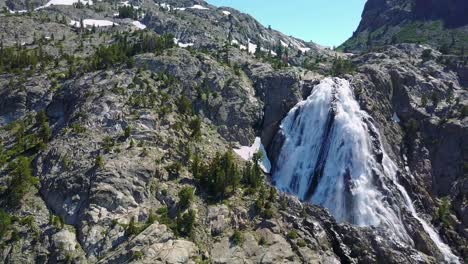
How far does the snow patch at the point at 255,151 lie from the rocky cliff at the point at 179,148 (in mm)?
1522

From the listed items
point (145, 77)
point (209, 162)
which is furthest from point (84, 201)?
point (145, 77)

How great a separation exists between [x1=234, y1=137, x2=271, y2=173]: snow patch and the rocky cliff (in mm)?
1522

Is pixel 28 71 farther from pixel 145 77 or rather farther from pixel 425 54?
pixel 425 54

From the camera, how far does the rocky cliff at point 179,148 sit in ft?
207

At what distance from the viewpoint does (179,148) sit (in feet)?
267

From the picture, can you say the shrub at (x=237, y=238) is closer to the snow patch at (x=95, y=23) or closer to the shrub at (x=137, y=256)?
the shrub at (x=137, y=256)

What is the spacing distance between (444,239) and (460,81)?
5980 cm

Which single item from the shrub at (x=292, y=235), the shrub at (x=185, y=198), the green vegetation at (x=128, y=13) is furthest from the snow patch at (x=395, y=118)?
the green vegetation at (x=128, y=13)

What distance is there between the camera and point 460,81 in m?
129

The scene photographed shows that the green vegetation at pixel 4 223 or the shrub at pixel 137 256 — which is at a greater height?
the shrub at pixel 137 256

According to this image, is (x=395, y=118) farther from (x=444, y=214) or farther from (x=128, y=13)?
(x=128, y=13)

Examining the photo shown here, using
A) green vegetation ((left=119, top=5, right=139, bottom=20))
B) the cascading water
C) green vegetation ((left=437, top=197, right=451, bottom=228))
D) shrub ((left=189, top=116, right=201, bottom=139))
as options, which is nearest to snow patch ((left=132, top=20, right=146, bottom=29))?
green vegetation ((left=119, top=5, right=139, bottom=20))

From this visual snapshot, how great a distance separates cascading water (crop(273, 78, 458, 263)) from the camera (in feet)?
268

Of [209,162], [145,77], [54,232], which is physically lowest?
[54,232]
